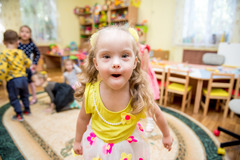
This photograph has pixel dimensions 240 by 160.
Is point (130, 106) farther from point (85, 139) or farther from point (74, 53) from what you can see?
point (74, 53)

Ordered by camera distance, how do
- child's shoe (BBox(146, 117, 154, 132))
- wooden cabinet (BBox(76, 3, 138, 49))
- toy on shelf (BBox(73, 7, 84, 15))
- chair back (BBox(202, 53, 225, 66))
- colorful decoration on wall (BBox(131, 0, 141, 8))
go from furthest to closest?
toy on shelf (BBox(73, 7, 84, 15)) < wooden cabinet (BBox(76, 3, 138, 49)) < colorful decoration on wall (BBox(131, 0, 141, 8)) < chair back (BBox(202, 53, 225, 66)) < child's shoe (BBox(146, 117, 154, 132))

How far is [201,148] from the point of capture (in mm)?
1624

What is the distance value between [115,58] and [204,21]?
397cm

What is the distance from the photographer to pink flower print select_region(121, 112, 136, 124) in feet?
2.31

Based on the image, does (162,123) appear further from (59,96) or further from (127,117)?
(59,96)

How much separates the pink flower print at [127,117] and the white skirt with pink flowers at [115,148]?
4.1 inches

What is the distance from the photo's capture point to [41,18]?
5.32m

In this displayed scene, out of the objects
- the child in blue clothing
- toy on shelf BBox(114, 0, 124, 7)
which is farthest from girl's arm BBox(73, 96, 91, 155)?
toy on shelf BBox(114, 0, 124, 7)

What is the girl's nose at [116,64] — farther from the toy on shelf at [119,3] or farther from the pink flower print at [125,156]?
the toy on shelf at [119,3]

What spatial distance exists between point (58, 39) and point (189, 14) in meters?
4.59

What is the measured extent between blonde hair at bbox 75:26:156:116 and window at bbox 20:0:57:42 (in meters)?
5.41

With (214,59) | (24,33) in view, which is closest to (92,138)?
(24,33)

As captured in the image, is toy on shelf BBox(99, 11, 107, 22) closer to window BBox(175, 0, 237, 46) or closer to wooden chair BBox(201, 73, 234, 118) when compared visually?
window BBox(175, 0, 237, 46)

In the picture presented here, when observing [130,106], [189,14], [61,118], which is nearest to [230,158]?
[130,106]
